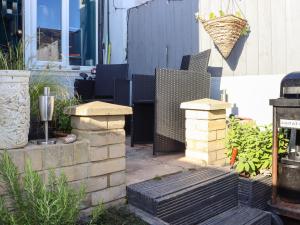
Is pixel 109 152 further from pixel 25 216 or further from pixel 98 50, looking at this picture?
pixel 98 50

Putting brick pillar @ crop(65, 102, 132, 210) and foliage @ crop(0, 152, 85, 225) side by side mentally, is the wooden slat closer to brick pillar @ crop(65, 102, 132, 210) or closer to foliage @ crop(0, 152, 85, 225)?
brick pillar @ crop(65, 102, 132, 210)

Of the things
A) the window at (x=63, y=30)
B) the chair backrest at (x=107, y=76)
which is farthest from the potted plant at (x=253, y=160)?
the window at (x=63, y=30)

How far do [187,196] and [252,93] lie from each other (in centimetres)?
200

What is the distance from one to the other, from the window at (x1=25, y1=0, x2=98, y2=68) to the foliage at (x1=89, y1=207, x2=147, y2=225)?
134 inches

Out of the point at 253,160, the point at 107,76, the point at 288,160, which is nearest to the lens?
the point at 288,160

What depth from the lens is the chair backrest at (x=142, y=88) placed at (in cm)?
375

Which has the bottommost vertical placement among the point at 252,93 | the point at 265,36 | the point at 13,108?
the point at 13,108

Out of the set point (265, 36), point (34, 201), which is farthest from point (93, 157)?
point (265, 36)

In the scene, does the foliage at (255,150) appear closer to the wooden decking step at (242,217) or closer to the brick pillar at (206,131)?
the brick pillar at (206,131)

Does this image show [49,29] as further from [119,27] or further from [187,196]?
[187,196]

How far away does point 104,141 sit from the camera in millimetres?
2156

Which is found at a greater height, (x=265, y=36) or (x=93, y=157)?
(x=265, y=36)

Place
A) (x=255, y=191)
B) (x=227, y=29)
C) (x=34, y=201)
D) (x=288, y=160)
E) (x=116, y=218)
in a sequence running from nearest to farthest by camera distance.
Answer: (x=34, y=201)
(x=116, y=218)
(x=288, y=160)
(x=255, y=191)
(x=227, y=29)

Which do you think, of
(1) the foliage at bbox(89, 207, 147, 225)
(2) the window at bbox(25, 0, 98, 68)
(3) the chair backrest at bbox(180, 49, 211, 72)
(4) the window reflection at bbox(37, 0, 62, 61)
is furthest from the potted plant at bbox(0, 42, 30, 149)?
(4) the window reflection at bbox(37, 0, 62, 61)
